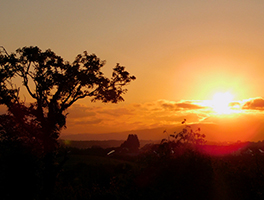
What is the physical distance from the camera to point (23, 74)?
121ft

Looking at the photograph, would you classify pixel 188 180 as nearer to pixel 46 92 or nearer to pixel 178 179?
pixel 178 179

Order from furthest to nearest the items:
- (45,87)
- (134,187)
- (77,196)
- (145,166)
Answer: (45,87) < (77,196) < (145,166) < (134,187)

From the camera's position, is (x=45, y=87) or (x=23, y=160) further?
(x=45, y=87)

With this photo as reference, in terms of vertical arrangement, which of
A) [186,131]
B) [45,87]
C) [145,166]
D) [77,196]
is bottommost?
[77,196]

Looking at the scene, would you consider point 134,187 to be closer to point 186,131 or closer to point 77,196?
point 77,196

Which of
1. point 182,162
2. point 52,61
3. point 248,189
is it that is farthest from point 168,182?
point 52,61

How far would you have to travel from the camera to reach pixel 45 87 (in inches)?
1438

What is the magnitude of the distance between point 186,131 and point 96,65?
17.0 metres

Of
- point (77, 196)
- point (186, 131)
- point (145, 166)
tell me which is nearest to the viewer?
point (145, 166)

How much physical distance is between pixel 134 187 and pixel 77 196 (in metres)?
6.34

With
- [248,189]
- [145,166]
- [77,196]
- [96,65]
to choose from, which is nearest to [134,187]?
[145,166]

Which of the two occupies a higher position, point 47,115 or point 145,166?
point 47,115

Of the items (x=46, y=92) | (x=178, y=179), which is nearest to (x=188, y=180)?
(x=178, y=179)

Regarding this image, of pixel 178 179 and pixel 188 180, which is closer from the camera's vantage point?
pixel 188 180
